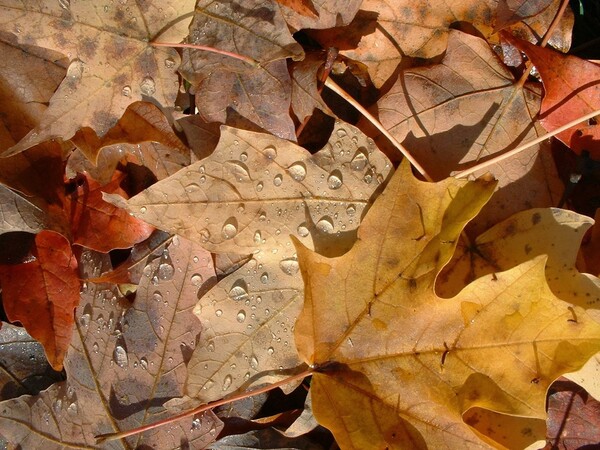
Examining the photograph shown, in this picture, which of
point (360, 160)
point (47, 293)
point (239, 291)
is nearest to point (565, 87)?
point (360, 160)

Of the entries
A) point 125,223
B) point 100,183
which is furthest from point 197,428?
point 100,183

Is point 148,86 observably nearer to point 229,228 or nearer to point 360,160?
point 229,228

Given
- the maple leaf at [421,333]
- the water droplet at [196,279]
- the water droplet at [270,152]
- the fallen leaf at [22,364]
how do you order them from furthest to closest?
the fallen leaf at [22,364] → the water droplet at [196,279] → the water droplet at [270,152] → the maple leaf at [421,333]

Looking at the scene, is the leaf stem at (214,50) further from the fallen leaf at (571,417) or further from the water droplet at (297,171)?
the fallen leaf at (571,417)

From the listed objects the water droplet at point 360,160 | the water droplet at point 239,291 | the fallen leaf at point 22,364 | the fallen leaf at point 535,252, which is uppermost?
the water droplet at point 360,160

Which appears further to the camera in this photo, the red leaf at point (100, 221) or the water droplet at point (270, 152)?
the red leaf at point (100, 221)

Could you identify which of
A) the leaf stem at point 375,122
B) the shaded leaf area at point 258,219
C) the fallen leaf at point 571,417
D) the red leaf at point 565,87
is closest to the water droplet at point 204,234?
the shaded leaf area at point 258,219

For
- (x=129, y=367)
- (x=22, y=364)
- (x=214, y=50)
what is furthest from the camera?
(x=22, y=364)
